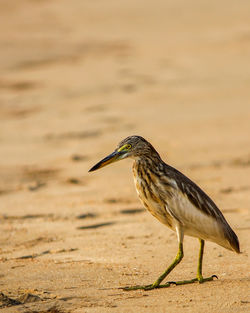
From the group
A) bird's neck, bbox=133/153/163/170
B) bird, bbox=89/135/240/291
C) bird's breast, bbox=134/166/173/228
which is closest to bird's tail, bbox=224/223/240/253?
bird, bbox=89/135/240/291

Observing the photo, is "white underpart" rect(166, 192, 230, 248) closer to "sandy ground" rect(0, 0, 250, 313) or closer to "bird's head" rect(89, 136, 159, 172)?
"sandy ground" rect(0, 0, 250, 313)

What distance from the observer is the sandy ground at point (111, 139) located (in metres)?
5.81

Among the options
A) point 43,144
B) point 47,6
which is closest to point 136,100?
point 43,144

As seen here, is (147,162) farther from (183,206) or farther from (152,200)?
(183,206)

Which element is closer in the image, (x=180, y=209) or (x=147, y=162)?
(x=180, y=209)

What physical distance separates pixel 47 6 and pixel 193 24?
16.4 ft

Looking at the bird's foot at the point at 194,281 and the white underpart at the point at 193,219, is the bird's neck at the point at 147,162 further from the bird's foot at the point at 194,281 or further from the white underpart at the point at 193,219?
the bird's foot at the point at 194,281

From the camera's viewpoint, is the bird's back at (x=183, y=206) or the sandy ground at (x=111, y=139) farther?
the sandy ground at (x=111, y=139)

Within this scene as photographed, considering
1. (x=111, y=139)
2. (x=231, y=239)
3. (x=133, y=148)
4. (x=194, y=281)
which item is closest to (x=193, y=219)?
(x=231, y=239)

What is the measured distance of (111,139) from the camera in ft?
34.9

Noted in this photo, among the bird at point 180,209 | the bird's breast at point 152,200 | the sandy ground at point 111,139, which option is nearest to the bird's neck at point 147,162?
the bird at point 180,209

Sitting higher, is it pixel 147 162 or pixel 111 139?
pixel 147 162

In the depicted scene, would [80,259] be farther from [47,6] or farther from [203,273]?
[47,6]

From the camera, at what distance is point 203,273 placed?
5973 millimetres
